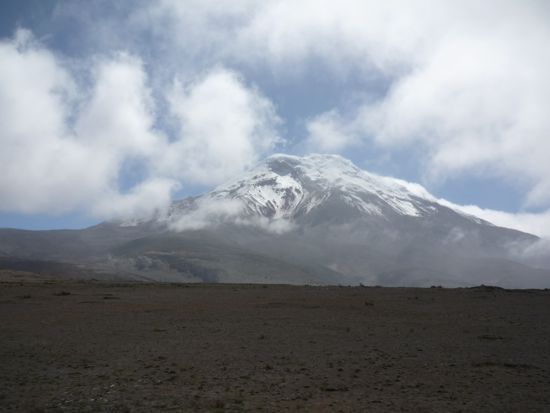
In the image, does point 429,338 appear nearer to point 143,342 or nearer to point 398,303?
point 143,342

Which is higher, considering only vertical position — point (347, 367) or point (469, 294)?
point (469, 294)

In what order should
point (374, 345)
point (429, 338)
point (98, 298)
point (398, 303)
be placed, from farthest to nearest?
point (98, 298), point (398, 303), point (429, 338), point (374, 345)

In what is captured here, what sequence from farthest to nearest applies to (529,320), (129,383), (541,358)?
(529,320), (541,358), (129,383)

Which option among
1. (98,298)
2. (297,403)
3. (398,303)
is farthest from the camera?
(98,298)

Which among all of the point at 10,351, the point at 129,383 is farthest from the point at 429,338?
the point at 10,351

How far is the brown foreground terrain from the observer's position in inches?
488

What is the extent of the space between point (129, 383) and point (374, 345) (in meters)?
9.83

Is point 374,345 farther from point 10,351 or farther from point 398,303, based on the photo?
point 398,303

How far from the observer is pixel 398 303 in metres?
37.9

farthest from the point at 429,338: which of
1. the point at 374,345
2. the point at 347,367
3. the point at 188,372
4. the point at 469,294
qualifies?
the point at 469,294

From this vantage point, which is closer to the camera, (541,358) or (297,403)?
(297,403)

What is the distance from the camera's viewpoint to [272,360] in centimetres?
1711

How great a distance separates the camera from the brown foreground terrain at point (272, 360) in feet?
40.6

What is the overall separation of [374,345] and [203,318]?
434 inches
